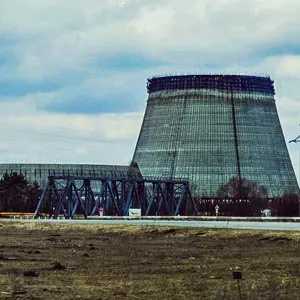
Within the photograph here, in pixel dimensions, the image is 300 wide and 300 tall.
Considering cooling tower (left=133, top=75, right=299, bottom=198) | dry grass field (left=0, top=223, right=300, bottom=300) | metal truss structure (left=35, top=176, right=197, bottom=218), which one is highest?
cooling tower (left=133, top=75, right=299, bottom=198)

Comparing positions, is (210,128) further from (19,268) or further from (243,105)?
(19,268)

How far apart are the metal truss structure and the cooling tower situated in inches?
93.6

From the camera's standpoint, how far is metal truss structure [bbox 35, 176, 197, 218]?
112 meters

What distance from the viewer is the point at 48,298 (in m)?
18.5

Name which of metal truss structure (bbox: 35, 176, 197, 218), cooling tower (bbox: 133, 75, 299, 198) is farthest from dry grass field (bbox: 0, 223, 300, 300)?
cooling tower (bbox: 133, 75, 299, 198)

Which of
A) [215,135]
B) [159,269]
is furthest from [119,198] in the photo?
[159,269]

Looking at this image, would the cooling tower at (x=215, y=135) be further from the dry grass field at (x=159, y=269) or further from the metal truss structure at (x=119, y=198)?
the dry grass field at (x=159, y=269)

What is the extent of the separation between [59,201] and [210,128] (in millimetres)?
23160

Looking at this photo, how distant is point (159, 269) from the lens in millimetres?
25516

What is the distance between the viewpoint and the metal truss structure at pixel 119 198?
368 feet

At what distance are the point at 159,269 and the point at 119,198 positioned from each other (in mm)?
97977

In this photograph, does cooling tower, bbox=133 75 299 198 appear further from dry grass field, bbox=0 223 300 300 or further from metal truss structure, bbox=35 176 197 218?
dry grass field, bbox=0 223 300 300

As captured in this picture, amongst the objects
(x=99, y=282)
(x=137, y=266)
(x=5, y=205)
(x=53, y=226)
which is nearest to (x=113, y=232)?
(x=53, y=226)

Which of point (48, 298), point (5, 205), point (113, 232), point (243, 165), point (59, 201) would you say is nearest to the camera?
point (48, 298)
